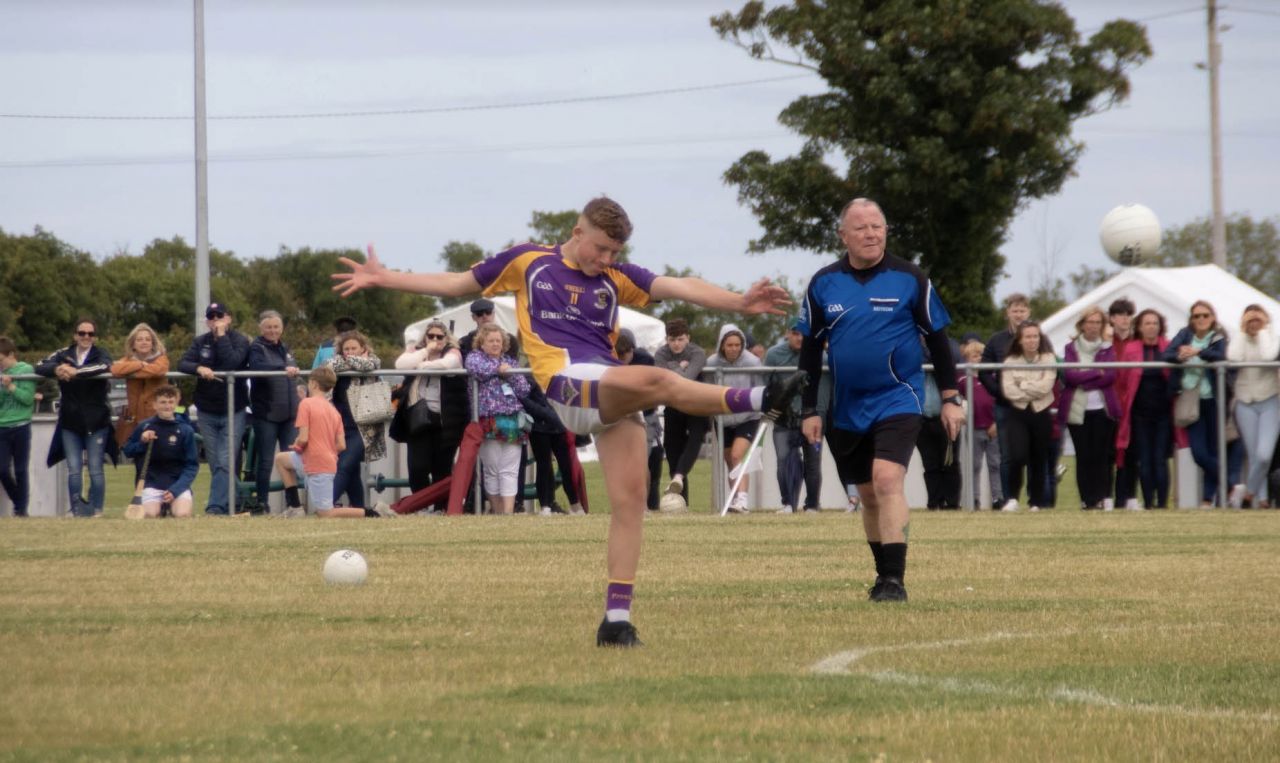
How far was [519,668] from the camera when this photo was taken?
6848mm

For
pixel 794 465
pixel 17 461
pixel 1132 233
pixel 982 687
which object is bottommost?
pixel 982 687

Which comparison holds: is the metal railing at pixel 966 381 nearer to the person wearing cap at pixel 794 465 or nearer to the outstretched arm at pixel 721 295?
the person wearing cap at pixel 794 465

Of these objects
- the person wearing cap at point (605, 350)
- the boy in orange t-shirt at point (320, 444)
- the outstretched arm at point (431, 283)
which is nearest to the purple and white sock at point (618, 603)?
the person wearing cap at point (605, 350)

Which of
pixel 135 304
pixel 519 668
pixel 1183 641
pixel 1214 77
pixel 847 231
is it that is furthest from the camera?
pixel 135 304

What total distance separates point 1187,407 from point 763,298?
11780mm

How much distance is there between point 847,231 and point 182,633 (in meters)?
3.99

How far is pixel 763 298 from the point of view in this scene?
8500 millimetres

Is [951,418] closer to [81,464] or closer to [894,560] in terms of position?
[894,560]

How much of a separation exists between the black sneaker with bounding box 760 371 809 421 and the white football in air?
3.61m

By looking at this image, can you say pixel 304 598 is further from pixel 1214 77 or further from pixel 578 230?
pixel 1214 77

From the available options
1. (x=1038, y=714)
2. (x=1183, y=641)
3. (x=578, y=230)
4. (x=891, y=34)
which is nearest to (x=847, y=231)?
(x=578, y=230)

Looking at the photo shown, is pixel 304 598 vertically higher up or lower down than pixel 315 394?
lower down

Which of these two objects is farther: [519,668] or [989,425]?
[989,425]

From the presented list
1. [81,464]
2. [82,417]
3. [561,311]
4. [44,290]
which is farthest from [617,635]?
[44,290]
